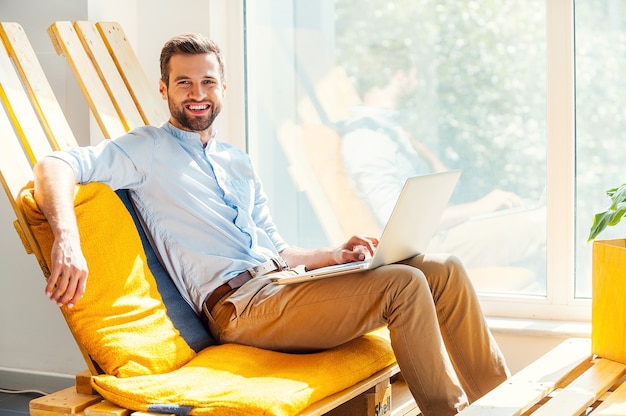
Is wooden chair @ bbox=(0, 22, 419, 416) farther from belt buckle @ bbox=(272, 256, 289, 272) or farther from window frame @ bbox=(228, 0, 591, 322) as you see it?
window frame @ bbox=(228, 0, 591, 322)

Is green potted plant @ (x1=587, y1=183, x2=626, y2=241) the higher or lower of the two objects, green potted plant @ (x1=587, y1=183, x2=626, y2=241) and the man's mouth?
the lower

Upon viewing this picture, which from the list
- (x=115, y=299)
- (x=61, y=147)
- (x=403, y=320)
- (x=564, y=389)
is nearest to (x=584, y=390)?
(x=564, y=389)

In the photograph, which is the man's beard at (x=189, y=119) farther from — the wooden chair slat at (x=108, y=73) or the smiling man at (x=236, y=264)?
the wooden chair slat at (x=108, y=73)

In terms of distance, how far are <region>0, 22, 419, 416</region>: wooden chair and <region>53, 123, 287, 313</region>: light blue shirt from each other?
6cm

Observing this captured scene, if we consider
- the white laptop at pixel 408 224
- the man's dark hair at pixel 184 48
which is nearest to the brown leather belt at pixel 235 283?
the white laptop at pixel 408 224

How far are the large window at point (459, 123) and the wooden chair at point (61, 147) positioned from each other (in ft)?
2.25

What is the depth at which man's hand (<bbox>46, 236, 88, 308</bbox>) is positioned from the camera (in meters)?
1.93

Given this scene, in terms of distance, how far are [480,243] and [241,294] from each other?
1172 mm

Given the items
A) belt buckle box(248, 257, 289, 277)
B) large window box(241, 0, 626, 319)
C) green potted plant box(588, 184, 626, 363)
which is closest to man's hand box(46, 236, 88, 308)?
belt buckle box(248, 257, 289, 277)

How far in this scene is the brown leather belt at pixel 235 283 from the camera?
95.3 inches

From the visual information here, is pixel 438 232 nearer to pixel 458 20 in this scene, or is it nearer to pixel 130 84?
pixel 458 20

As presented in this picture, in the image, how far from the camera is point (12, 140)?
2.31 m

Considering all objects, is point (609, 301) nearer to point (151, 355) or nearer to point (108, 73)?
point (151, 355)

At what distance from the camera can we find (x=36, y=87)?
102 inches
